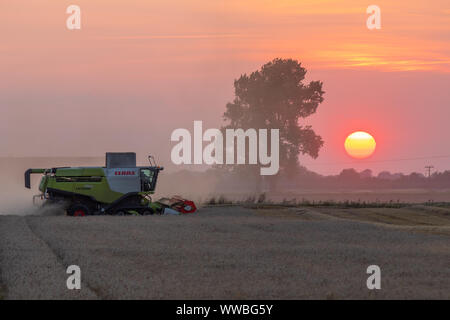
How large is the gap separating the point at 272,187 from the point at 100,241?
2420 inches

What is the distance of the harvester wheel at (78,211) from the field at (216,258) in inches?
109

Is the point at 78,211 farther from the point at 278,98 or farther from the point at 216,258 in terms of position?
the point at 278,98

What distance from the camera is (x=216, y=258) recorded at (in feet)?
55.5

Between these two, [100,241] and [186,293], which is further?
[100,241]

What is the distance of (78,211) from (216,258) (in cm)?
1614

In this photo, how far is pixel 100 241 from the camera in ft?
66.9

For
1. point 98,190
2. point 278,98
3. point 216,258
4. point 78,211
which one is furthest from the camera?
point 278,98

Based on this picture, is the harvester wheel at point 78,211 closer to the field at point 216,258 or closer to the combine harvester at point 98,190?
the combine harvester at point 98,190

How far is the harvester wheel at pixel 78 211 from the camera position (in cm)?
3188

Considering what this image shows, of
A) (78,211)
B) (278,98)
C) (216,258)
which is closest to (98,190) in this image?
(78,211)

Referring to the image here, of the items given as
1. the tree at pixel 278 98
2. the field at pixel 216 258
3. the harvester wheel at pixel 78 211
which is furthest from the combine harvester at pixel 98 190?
the tree at pixel 278 98

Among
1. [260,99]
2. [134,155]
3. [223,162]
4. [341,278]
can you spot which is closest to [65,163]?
[223,162]
